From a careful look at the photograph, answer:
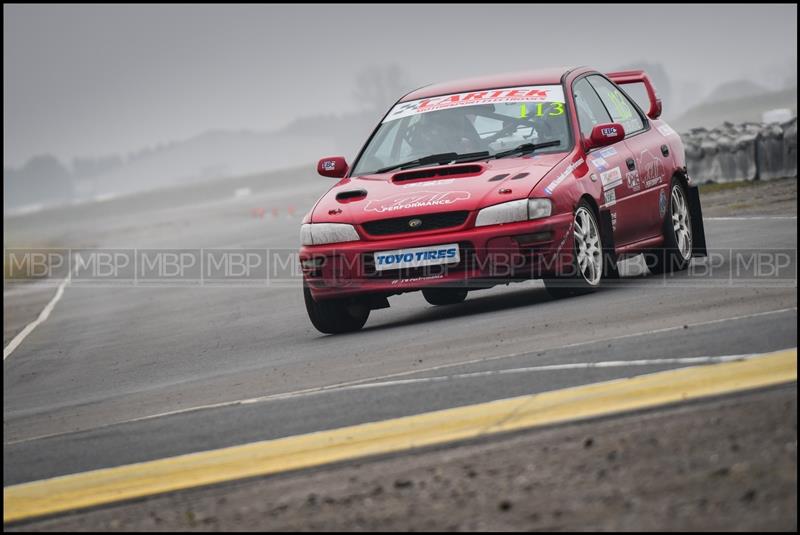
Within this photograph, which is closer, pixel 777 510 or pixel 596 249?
pixel 777 510

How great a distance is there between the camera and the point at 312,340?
1020 centimetres

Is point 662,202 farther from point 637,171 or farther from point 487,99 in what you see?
point 487,99

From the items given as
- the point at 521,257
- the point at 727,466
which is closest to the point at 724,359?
the point at 727,466

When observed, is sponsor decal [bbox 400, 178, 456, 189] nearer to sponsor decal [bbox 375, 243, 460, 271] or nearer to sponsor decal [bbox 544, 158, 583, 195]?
sponsor decal [bbox 375, 243, 460, 271]

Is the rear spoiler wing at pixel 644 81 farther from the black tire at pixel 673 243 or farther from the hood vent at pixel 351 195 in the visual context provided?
the hood vent at pixel 351 195

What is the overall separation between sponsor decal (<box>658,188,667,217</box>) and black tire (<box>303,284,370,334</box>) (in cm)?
232

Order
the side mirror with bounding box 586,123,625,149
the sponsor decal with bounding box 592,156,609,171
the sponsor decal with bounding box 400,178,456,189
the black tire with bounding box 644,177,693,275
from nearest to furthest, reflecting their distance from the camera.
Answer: the sponsor decal with bounding box 400,178,456,189 < the side mirror with bounding box 586,123,625,149 < the sponsor decal with bounding box 592,156,609,171 < the black tire with bounding box 644,177,693,275

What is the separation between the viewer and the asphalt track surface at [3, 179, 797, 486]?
662cm

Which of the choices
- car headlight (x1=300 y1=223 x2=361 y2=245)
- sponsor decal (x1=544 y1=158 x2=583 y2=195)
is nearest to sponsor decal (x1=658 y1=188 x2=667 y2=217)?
sponsor decal (x1=544 y1=158 x2=583 y2=195)

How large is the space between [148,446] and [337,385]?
1274 millimetres

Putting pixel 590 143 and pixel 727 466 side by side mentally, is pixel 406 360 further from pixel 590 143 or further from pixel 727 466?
pixel 727 466

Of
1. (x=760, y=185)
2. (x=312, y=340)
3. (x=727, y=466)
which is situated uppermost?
(x=727, y=466)

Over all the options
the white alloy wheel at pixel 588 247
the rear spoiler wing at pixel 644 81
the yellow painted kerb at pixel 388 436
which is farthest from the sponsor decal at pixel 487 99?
the yellow painted kerb at pixel 388 436

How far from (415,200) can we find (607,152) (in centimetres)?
164
